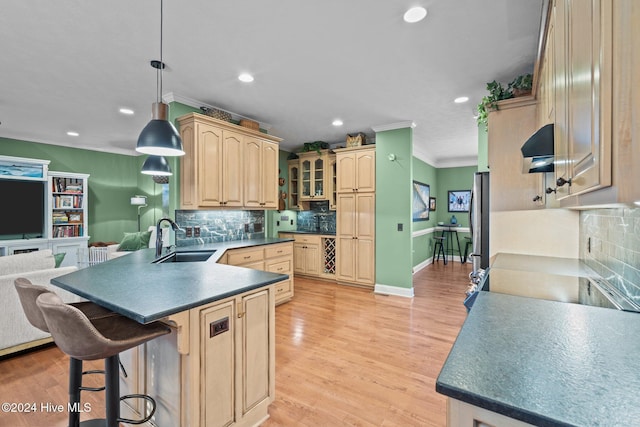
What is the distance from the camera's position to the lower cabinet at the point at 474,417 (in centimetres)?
56

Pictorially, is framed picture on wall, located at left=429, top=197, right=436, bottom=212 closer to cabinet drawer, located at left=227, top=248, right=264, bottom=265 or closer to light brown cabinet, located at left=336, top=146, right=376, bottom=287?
light brown cabinet, located at left=336, top=146, right=376, bottom=287

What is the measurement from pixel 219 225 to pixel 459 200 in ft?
20.0

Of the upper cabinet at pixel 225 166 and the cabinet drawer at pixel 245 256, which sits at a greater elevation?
the upper cabinet at pixel 225 166

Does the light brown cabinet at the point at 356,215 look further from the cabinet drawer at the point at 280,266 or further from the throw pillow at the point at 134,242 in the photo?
the throw pillow at the point at 134,242

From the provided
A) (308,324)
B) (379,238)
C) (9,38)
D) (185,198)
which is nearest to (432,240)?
(379,238)

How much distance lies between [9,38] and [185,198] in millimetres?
1814

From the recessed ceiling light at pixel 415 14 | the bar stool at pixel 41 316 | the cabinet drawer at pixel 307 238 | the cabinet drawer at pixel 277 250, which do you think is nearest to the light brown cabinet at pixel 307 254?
the cabinet drawer at pixel 307 238

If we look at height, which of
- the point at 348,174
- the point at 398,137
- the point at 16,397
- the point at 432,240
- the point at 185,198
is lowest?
the point at 16,397

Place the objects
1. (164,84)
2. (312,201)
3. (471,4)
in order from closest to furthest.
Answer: (471,4), (164,84), (312,201)

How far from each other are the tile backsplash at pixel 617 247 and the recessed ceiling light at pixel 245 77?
286 centimetres

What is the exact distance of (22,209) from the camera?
5.04m

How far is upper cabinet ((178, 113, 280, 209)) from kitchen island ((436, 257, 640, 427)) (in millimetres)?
3081

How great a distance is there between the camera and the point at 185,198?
3314 mm

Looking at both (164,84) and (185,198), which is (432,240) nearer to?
(185,198)
